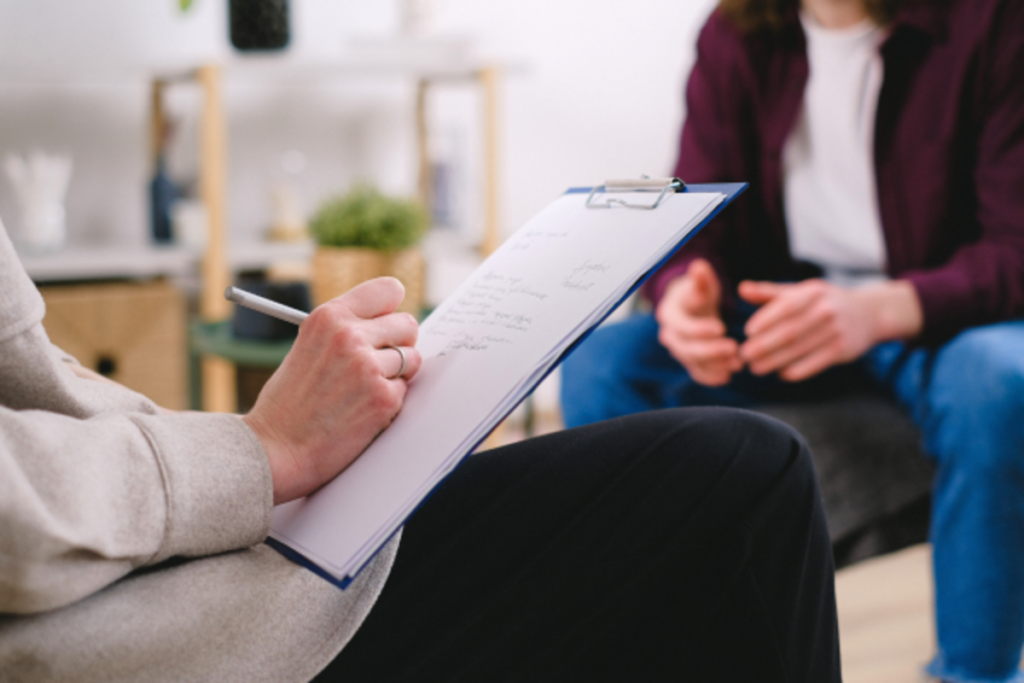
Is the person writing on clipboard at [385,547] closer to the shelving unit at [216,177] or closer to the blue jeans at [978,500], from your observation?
the blue jeans at [978,500]

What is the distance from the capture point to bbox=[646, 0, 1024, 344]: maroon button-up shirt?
3.55 feet

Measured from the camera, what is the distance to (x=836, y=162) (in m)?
1.27

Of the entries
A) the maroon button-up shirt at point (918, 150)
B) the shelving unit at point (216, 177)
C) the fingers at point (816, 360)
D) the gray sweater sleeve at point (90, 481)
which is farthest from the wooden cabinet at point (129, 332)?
the gray sweater sleeve at point (90, 481)

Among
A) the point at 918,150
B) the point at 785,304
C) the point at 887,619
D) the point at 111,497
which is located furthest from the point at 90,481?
the point at 887,619

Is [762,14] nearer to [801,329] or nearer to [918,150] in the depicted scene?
[918,150]

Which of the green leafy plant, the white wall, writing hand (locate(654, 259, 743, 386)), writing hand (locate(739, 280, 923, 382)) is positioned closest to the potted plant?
the green leafy plant

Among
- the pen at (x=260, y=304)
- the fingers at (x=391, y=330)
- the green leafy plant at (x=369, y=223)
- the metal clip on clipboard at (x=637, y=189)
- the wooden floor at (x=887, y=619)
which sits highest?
the metal clip on clipboard at (x=637, y=189)

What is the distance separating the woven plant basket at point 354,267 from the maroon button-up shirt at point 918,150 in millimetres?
378

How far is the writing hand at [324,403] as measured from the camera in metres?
0.49

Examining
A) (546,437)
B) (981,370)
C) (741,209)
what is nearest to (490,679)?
(546,437)

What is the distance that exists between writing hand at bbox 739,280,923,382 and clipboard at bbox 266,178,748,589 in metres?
0.48

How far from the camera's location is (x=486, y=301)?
583mm

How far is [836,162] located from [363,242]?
71 centimetres

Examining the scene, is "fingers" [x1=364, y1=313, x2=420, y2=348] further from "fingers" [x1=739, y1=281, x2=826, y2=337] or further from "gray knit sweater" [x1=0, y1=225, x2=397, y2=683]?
"fingers" [x1=739, y1=281, x2=826, y2=337]
